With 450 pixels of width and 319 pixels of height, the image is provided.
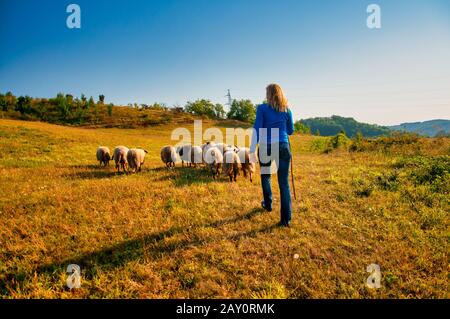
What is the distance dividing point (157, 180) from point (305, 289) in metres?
9.60

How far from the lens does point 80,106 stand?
97.7m

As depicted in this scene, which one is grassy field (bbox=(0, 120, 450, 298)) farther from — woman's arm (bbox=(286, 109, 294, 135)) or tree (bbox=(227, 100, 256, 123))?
tree (bbox=(227, 100, 256, 123))

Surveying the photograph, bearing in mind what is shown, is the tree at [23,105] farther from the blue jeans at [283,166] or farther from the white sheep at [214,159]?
the blue jeans at [283,166]

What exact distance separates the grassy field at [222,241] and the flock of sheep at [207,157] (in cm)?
194

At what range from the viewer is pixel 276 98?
5930 millimetres

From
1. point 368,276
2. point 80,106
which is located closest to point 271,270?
point 368,276

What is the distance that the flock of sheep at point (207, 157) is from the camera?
11758 millimetres

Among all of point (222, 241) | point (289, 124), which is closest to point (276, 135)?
point (289, 124)

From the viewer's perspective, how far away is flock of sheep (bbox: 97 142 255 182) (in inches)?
463

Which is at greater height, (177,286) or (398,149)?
(398,149)

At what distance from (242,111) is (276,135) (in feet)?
378

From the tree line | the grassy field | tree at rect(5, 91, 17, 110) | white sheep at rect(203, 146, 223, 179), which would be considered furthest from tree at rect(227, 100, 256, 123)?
the grassy field
